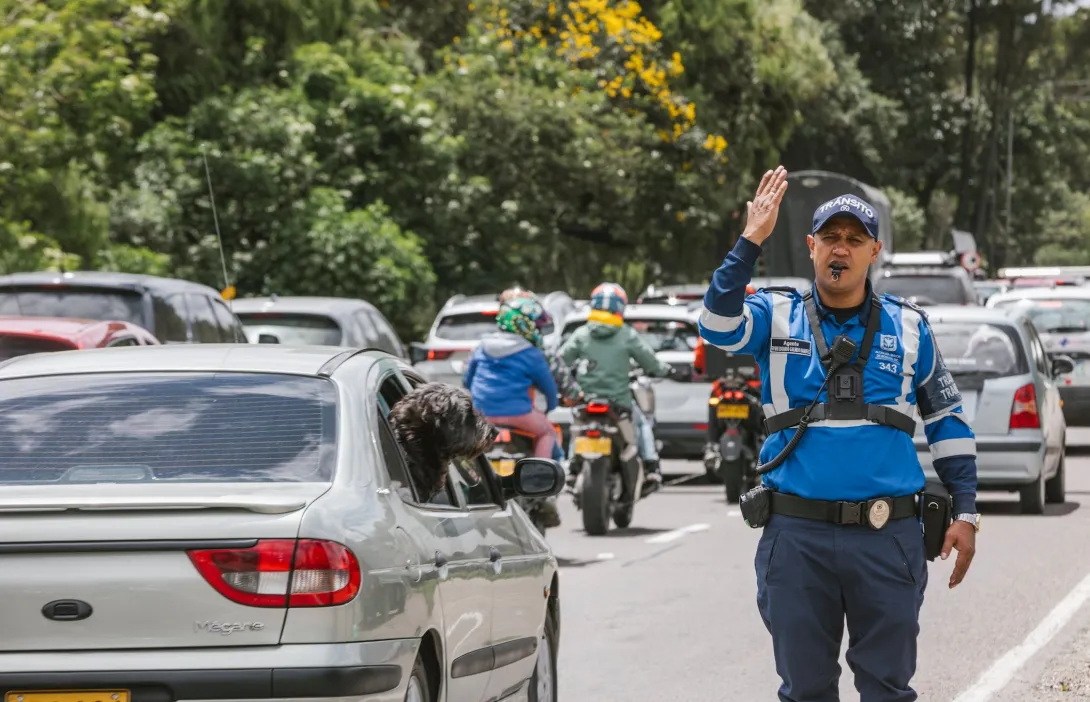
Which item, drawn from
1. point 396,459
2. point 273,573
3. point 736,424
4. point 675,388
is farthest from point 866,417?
point 675,388

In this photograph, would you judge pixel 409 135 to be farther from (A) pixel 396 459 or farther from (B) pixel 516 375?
(A) pixel 396 459

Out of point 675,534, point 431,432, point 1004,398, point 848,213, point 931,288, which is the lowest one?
point 675,534

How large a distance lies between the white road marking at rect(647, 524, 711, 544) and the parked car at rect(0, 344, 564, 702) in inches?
341

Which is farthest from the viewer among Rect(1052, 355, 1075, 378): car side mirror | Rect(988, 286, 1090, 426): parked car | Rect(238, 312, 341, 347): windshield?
Rect(988, 286, 1090, 426): parked car

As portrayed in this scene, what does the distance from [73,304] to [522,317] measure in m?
3.31

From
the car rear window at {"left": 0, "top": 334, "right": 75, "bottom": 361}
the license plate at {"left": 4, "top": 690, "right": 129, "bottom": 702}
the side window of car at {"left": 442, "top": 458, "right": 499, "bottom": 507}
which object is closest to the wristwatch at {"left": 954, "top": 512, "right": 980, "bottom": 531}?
the side window of car at {"left": 442, "top": 458, "right": 499, "bottom": 507}

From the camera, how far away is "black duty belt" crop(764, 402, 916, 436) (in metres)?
5.65

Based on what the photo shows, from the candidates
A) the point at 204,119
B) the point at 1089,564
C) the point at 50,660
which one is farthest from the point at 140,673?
the point at 204,119

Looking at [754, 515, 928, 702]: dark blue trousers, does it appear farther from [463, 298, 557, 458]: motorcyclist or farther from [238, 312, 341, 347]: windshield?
[238, 312, 341, 347]: windshield

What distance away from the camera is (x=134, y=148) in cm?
2934

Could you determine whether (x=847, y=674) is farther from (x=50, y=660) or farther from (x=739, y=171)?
(x=739, y=171)

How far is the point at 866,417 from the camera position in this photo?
5645 mm

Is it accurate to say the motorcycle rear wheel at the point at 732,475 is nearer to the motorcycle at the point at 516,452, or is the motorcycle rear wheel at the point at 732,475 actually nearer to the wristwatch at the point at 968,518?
the motorcycle at the point at 516,452

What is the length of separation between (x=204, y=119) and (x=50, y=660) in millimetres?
24852
